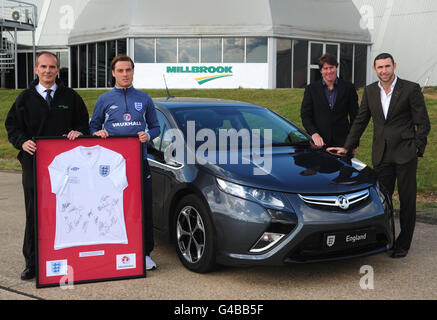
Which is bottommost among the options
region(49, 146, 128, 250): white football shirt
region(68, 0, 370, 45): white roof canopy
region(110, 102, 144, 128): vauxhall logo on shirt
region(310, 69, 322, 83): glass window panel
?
region(49, 146, 128, 250): white football shirt

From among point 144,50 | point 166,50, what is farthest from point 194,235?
point 144,50

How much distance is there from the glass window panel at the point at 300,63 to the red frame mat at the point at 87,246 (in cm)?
2360

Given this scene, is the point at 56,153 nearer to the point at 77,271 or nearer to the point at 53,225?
the point at 53,225

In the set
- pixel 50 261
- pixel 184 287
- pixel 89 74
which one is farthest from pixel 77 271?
pixel 89 74

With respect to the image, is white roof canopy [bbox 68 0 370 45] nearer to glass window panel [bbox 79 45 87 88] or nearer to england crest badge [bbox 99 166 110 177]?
glass window panel [bbox 79 45 87 88]

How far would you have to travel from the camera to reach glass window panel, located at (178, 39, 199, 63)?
27.2 meters

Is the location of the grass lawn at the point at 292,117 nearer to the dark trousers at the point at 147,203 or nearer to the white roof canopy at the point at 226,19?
the dark trousers at the point at 147,203

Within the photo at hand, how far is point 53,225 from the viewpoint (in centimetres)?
436

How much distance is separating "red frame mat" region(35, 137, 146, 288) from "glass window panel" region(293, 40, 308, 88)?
23.6 meters

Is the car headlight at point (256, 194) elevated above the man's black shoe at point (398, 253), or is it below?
above

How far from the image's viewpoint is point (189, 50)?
2717cm

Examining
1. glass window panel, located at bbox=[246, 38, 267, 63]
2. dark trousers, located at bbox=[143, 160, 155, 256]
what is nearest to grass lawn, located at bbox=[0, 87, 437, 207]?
dark trousers, located at bbox=[143, 160, 155, 256]

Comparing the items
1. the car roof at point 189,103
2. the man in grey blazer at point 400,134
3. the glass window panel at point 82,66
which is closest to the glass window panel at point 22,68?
the glass window panel at point 82,66

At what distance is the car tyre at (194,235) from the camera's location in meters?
4.39
